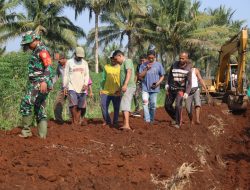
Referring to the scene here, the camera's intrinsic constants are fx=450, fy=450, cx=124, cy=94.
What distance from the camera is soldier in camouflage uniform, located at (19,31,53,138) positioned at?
633 centimetres

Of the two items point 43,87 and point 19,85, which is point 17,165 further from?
point 19,85

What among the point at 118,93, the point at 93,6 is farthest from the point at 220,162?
the point at 93,6

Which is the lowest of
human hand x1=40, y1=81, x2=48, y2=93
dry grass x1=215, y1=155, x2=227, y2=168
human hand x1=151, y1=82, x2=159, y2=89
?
dry grass x1=215, y1=155, x2=227, y2=168

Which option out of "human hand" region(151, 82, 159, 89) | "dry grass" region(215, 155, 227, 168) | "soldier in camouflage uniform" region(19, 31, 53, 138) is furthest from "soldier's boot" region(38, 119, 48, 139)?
"human hand" region(151, 82, 159, 89)

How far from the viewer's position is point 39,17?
30.9 m

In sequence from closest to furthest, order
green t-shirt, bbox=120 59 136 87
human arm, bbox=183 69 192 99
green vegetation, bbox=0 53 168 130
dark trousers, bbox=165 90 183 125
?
green t-shirt, bbox=120 59 136 87 → human arm, bbox=183 69 192 99 → dark trousers, bbox=165 90 183 125 → green vegetation, bbox=0 53 168 130

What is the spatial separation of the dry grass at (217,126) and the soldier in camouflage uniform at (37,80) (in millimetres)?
4807

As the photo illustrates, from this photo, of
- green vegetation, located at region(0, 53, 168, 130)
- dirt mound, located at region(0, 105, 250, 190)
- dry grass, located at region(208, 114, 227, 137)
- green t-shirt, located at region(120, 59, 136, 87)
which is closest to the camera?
dirt mound, located at region(0, 105, 250, 190)

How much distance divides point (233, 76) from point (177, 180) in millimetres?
10986

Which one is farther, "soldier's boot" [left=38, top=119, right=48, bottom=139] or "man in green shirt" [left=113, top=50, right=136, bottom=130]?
"man in green shirt" [left=113, top=50, right=136, bottom=130]

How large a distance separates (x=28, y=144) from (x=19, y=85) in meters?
4.09

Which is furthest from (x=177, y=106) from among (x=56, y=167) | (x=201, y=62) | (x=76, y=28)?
(x=201, y=62)

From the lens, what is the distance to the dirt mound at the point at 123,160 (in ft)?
15.4

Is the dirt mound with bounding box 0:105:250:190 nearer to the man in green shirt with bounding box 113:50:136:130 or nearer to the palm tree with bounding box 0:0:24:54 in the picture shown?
the man in green shirt with bounding box 113:50:136:130
